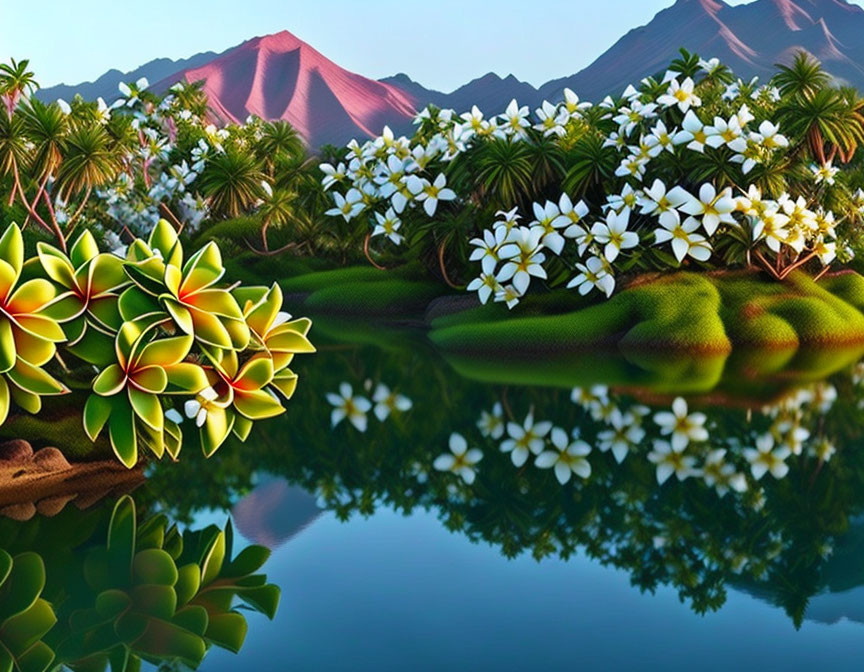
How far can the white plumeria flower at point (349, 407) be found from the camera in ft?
22.7

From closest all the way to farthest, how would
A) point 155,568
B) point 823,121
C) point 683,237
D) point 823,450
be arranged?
point 155,568 → point 823,450 → point 683,237 → point 823,121

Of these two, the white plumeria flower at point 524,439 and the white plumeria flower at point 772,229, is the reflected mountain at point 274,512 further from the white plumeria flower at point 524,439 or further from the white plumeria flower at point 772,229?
the white plumeria flower at point 772,229

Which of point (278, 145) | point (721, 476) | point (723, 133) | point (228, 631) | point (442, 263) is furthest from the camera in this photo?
point (278, 145)

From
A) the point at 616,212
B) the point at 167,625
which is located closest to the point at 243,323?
the point at 167,625

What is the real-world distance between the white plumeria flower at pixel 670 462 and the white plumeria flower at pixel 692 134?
21.8 ft

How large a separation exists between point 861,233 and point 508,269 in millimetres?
6616

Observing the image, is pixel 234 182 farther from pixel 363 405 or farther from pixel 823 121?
pixel 363 405

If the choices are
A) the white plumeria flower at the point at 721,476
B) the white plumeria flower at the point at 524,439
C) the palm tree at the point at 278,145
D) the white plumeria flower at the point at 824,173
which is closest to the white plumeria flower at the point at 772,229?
the white plumeria flower at the point at 824,173

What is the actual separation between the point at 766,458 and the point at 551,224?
6582mm

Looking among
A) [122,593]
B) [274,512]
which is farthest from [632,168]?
[122,593]

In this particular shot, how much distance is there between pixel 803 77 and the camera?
13672mm

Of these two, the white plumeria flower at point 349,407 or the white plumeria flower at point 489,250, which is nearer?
the white plumeria flower at point 349,407

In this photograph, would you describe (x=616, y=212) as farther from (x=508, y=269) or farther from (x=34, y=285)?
(x=34, y=285)

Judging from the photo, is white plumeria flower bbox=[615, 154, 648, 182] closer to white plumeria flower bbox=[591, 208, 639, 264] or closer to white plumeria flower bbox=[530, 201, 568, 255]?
white plumeria flower bbox=[591, 208, 639, 264]
